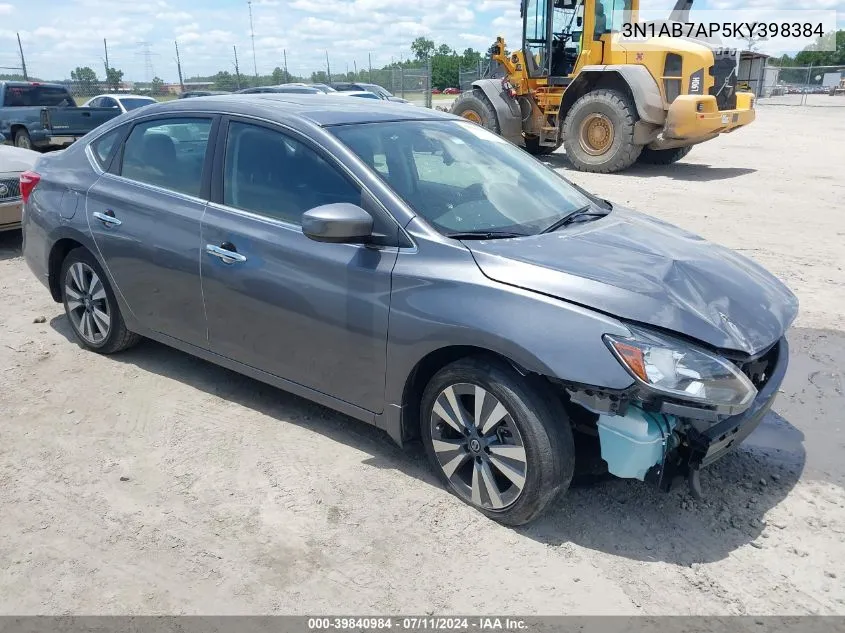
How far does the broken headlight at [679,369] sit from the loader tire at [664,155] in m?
12.6

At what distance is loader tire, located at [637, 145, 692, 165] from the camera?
14.5m

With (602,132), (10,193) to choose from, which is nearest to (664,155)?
(602,132)

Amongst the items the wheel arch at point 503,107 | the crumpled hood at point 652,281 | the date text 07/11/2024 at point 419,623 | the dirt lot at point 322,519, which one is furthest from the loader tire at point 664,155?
the date text 07/11/2024 at point 419,623

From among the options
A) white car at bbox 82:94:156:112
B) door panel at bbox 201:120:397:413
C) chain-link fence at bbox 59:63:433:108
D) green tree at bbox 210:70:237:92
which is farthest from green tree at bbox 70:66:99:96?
door panel at bbox 201:120:397:413

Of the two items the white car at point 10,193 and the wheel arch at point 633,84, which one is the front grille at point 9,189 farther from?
the wheel arch at point 633,84

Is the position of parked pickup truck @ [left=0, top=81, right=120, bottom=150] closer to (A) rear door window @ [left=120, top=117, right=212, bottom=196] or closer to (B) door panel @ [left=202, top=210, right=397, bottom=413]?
(A) rear door window @ [left=120, top=117, right=212, bottom=196]

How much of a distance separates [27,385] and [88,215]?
1.13 metres

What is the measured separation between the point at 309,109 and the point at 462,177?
2.97ft

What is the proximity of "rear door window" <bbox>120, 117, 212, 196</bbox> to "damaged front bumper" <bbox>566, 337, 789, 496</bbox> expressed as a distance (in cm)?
251

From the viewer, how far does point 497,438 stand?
2.99m

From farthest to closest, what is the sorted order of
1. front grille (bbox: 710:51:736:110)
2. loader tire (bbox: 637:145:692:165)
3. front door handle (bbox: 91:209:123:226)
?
loader tire (bbox: 637:145:692:165) < front grille (bbox: 710:51:736:110) < front door handle (bbox: 91:209:123:226)

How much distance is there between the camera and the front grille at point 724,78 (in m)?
12.9

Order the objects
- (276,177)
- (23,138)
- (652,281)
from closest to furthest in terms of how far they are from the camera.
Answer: (652,281), (276,177), (23,138)

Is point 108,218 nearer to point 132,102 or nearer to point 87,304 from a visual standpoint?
point 87,304
